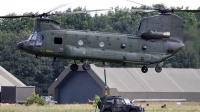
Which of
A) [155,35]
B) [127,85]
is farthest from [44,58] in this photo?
[155,35]

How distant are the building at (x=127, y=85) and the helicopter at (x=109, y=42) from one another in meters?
30.8

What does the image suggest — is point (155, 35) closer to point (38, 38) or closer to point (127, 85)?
point (38, 38)

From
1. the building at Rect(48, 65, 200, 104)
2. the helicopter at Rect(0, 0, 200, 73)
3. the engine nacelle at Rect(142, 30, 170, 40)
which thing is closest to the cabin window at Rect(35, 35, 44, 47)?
the helicopter at Rect(0, 0, 200, 73)

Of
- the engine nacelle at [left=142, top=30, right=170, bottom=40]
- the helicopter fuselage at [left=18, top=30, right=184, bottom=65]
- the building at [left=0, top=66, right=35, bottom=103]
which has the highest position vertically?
the engine nacelle at [left=142, top=30, right=170, bottom=40]

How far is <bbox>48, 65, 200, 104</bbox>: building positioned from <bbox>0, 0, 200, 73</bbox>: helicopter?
30753 mm

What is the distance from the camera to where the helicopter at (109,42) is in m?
47.3

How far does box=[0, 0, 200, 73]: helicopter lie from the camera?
155 ft

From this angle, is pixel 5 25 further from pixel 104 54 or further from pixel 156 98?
pixel 104 54

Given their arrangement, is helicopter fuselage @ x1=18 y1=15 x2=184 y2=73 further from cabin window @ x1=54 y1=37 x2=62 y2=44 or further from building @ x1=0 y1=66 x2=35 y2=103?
building @ x1=0 y1=66 x2=35 y2=103

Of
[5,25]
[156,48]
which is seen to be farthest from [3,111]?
[5,25]

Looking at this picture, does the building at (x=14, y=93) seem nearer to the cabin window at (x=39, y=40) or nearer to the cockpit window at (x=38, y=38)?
the cockpit window at (x=38, y=38)

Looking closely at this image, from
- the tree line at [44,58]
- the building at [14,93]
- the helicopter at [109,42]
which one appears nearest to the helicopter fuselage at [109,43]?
the helicopter at [109,42]

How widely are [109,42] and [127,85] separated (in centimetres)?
3526

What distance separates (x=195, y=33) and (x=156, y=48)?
110 inches
